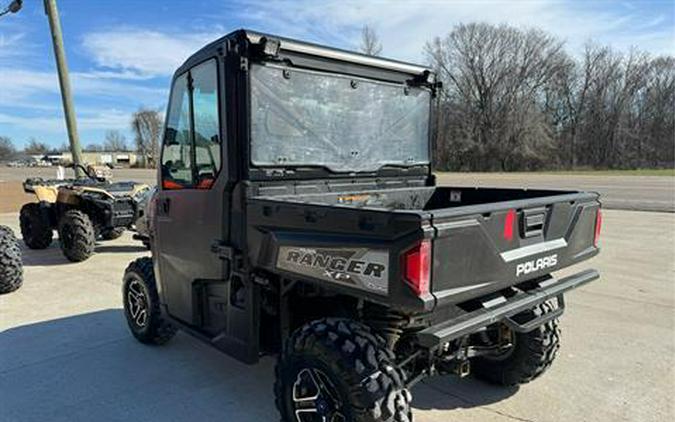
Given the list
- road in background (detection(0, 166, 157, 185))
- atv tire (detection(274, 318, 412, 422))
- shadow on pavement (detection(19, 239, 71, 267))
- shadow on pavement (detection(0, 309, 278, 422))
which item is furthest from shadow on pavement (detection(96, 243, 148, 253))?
road in background (detection(0, 166, 157, 185))

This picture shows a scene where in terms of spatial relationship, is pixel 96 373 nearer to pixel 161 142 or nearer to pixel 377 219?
pixel 161 142

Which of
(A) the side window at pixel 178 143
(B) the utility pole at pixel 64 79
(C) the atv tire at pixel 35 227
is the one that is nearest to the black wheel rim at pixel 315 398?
(A) the side window at pixel 178 143

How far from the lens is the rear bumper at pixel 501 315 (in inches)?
89.9

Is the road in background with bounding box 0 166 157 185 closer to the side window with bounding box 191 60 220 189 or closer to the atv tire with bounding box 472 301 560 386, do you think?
the side window with bounding box 191 60 220 189

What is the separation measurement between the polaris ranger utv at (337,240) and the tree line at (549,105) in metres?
47.0

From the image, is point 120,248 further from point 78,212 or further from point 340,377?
point 340,377

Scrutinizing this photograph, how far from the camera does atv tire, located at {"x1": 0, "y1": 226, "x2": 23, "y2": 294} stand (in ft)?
19.6

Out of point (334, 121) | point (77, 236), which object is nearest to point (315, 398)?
point (334, 121)

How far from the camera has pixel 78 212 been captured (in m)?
8.29

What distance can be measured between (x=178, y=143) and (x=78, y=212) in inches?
221

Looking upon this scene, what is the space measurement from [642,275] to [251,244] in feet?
19.2

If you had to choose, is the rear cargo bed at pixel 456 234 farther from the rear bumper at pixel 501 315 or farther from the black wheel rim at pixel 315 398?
the black wheel rim at pixel 315 398

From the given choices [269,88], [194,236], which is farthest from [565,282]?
[194,236]

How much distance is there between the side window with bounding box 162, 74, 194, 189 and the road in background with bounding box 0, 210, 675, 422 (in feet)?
4.78
